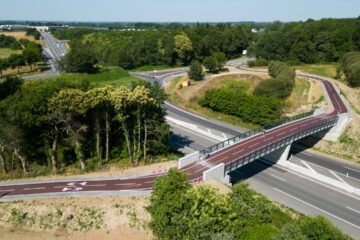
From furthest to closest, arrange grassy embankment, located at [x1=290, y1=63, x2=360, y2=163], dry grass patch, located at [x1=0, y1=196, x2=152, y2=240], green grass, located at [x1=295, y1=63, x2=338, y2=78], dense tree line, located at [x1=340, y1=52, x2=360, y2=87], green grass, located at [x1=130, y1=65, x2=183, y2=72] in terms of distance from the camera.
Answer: green grass, located at [x1=130, y1=65, x2=183, y2=72] < green grass, located at [x1=295, y1=63, x2=338, y2=78] < dense tree line, located at [x1=340, y1=52, x2=360, y2=87] < grassy embankment, located at [x1=290, y1=63, x2=360, y2=163] < dry grass patch, located at [x1=0, y1=196, x2=152, y2=240]

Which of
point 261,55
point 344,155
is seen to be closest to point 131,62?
point 261,55

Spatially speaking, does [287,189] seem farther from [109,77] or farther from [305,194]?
[109,77]

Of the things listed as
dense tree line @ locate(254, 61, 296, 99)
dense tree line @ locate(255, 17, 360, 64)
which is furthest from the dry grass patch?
dense tree line @ locate(255, 17, 360, 64)

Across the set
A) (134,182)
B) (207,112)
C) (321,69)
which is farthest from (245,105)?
(321,69)

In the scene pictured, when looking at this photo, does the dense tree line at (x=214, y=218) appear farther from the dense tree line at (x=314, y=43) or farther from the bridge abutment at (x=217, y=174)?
the dense tree line at (x=314, y=43)

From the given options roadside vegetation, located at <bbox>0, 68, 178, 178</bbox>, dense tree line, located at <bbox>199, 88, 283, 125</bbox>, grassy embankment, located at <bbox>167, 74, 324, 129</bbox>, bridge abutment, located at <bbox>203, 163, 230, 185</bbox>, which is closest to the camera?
bridge abutment, located at <bbox>203, 163, 230, 185</bbox>

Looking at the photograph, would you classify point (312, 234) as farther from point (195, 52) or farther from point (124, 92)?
point (195, 52)

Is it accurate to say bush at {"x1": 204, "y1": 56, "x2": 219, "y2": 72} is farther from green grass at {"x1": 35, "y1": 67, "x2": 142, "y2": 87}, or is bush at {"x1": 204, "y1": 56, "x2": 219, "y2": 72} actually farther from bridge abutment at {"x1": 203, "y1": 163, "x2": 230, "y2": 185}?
bridge abutment at {"x1": 203, "y1": 163, "x2": 230, "y2": 185}

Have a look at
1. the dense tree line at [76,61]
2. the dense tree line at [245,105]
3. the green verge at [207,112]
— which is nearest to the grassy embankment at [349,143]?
the dense tree line at [245,105]
